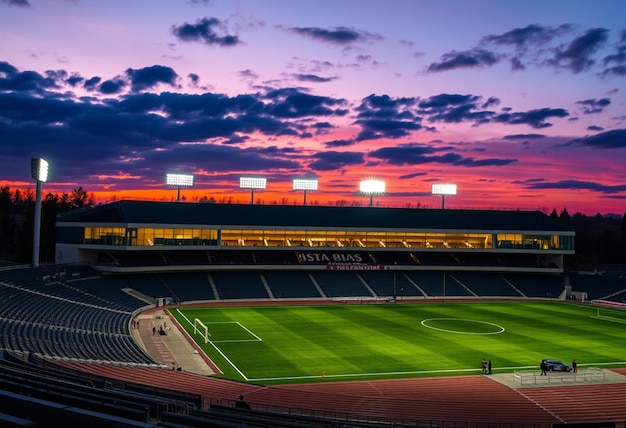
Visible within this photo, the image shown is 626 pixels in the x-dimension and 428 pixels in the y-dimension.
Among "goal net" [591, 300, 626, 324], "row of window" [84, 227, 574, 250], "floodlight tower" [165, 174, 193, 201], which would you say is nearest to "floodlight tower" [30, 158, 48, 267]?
"row of window" [84, 227, 574, 250]

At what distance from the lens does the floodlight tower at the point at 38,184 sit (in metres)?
72.8

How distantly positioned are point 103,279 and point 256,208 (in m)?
29.1

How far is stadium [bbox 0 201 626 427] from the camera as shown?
1194 inches

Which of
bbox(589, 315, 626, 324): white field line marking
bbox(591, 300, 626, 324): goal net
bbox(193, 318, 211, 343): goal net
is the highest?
bbox(591, 300, 626, 324): goal net

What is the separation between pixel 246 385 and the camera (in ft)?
130

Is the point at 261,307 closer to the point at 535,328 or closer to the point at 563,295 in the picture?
the point at 535,328

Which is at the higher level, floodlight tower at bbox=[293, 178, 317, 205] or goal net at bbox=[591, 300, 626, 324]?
floodlight tower at bbox=[293, 178, 317, 205]

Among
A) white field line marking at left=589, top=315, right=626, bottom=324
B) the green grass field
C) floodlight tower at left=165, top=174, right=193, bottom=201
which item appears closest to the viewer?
the green grass field

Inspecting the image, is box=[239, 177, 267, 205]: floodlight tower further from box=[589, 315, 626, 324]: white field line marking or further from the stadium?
box=[589, 315, 626, 324]: white field line marking

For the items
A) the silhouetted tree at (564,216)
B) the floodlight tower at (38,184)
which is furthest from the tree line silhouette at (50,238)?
the floodlight tower at (38,184)

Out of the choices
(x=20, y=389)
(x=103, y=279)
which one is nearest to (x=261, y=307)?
(x=103, y=279)

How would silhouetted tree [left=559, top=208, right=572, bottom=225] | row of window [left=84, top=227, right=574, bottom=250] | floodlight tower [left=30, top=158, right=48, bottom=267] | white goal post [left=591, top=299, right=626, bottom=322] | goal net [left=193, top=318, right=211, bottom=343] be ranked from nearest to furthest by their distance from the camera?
1. goal net [left=193, top=318, right=211, bottom=343]
2. floodlight tower [left=30, top=158, right=48, bottom=267]
3. white goal post [left=591, top=299, right=626, bottom=322]
4. row of window [left=84, top=227, right=574, bottom=250]
5. silhouetted tree [left=559, top=208, right=572, bottom=225]

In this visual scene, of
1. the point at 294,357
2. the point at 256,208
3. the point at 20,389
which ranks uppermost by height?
the point at 256,208

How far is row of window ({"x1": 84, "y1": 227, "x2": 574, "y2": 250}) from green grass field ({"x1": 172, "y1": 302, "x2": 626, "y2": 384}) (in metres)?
15.8
